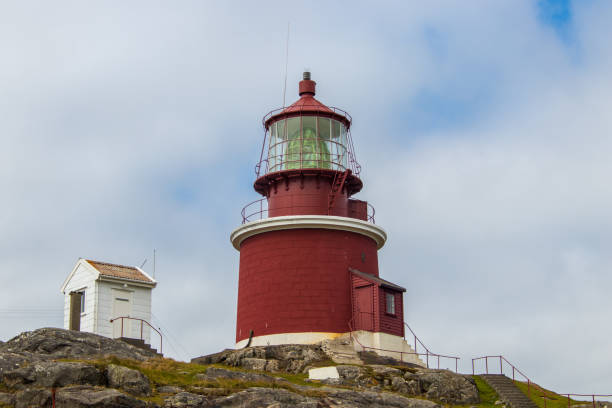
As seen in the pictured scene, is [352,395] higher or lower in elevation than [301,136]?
lower

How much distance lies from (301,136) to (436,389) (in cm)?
1102

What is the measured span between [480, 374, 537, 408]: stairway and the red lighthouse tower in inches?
134

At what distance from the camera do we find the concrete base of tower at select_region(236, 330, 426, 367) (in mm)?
30078

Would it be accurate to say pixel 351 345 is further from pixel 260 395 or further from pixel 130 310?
pixel 260 395

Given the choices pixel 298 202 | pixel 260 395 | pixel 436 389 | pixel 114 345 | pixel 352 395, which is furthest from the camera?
pixel 298 202

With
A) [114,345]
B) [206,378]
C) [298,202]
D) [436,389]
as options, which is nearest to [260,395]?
[206,378]

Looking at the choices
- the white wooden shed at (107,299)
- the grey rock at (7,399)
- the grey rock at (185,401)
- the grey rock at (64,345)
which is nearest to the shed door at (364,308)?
the white wooden shed at (107,299)

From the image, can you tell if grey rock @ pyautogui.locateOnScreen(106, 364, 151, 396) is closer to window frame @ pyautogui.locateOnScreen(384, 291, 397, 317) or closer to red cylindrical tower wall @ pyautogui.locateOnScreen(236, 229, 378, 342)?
red cylindrical tower wall @ pyautogui.locateOnScreen(236, 229, 378, 342)

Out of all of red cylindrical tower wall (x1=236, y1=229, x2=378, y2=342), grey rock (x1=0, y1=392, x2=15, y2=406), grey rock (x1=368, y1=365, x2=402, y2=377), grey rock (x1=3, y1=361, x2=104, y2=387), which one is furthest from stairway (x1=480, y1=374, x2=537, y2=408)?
grey rock (x1=0, y1=392, x2=15, y2=406)

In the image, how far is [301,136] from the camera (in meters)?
33.0

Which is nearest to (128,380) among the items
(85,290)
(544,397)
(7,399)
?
(7,399)

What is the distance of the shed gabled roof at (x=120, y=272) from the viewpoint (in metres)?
27.9

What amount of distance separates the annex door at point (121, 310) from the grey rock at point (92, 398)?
884cm

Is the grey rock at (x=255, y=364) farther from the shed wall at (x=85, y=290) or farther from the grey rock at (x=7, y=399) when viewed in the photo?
the grey rock at (x=7, y=399)
